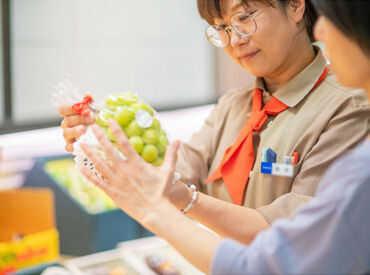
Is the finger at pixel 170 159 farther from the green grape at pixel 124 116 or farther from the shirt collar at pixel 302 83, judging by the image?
the shirt collar at pixel 302 83

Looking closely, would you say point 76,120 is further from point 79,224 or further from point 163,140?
point 79,224

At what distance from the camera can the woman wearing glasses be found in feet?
4.94

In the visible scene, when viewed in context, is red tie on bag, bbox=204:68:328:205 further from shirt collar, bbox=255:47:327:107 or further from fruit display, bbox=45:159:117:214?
fruit display, bbox=45:159:117:214

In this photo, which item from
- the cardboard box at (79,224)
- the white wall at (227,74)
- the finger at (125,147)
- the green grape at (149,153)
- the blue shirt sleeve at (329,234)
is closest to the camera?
the blue shirt sleeve at (329,234)

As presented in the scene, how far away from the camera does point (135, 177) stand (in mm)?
1118

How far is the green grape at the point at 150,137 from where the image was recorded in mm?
1229

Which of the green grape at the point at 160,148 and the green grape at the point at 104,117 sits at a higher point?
the green grape at the point at 104,117

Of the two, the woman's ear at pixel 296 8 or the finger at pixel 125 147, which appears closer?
the finger at pixel 125 147

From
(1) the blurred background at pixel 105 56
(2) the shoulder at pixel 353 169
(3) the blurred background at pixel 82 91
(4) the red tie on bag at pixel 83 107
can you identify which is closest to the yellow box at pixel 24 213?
(3) the blurred background at pixel 82 91

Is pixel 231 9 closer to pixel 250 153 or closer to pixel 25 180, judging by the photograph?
pixel 250 153

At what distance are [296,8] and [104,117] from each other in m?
0.77

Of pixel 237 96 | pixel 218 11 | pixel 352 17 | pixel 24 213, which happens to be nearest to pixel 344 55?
pixel 352 17

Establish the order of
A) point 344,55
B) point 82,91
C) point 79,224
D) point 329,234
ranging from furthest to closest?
point 82,91
point 79,224
point 344,55
point 329,234

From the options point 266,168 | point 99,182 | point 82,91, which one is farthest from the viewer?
point 82,91
